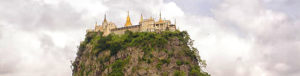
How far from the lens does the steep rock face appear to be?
7775 cm

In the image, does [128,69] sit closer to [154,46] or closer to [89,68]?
[154,46]

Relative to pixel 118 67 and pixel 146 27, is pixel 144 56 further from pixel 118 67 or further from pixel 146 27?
pixel 146 27

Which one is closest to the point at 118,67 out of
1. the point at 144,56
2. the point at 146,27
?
the point at 144,56

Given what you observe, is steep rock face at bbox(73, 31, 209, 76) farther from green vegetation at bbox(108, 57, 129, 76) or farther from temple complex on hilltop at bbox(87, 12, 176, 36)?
temple complex on hilltop at bbox(87, 12, 176, 36)

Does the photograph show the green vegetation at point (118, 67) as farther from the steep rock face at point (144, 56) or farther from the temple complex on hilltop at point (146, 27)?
the temple complex on hilltop at point (146, 27)

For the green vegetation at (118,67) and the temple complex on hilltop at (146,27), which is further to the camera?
the temple complex on hilltop at (146,27)

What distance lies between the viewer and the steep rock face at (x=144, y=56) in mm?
77750

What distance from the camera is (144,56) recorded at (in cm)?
7925

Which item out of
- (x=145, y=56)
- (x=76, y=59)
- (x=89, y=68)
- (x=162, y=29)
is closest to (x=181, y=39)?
(x=162, y=29)

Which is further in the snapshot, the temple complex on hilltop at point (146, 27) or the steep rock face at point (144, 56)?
the temple complex on hilltop at point (146, 27)

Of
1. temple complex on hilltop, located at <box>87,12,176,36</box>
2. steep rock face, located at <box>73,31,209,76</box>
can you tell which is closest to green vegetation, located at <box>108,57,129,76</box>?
steep rock face, located at <box>73,31,209,76</box>

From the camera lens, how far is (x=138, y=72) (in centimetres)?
7700

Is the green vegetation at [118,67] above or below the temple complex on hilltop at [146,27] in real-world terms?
below

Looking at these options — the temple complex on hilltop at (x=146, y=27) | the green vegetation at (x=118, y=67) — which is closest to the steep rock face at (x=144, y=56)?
the green vegetation at (x=118, y=67)
